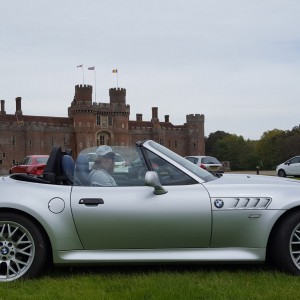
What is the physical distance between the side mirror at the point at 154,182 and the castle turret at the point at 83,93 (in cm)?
8600

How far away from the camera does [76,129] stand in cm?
8956

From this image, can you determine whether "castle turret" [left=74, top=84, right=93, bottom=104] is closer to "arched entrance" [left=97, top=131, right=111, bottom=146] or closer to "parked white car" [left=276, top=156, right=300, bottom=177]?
"arched entrance" [left=97, top=131, right=111, bottom=146]

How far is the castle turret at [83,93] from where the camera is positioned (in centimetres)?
8925

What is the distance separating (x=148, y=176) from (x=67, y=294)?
119 cm

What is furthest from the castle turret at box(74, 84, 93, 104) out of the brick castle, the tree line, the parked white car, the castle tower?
the parked white car

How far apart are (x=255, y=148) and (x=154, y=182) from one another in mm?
108389

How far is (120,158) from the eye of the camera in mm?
4652

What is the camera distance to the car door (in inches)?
162

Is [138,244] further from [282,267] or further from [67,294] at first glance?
[282,267]

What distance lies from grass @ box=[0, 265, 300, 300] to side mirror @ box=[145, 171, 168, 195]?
75 centimetres

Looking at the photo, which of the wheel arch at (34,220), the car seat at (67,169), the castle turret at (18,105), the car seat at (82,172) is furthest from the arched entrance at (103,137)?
the wheel arch at (34,220)

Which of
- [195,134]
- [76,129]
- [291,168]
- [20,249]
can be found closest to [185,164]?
[20,249]

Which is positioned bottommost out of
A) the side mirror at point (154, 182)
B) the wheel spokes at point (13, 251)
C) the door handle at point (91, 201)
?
the wheel spokes at point (13, 251)

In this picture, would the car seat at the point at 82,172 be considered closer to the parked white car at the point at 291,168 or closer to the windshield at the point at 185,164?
the windshield at the point at 185,164
